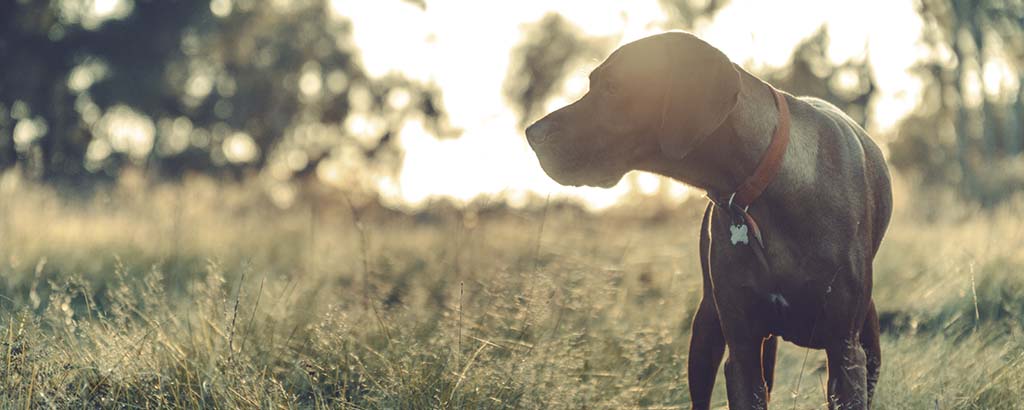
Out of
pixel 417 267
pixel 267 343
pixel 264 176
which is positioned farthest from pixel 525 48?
pixel 267 343

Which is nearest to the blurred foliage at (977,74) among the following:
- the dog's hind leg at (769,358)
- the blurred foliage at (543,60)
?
the blurred foliage at (543,60)

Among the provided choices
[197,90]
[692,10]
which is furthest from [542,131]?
[197,90]

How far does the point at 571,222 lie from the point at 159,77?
18.9 meters

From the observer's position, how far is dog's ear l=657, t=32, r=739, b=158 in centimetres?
340

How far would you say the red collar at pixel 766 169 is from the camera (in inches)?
140

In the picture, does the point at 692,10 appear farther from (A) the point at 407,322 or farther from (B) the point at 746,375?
(B) the point at 746,375

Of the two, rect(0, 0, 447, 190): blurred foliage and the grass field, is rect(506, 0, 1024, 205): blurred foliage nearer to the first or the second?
rect(0, 0, 447, 190): blurred foliage

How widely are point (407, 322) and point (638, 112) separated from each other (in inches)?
66.2

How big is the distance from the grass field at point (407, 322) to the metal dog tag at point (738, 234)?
507 millimetres

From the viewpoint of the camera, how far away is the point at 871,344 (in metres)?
4.11

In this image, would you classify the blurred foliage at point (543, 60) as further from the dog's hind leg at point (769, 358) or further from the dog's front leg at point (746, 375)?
the dog's front leg at point (746, 375)

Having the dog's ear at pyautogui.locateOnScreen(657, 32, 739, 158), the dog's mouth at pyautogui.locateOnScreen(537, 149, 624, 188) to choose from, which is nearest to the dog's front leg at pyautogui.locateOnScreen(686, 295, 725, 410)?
the dog's mouth at pyautogui.locateOnScreen(537, 149, 624, 188)

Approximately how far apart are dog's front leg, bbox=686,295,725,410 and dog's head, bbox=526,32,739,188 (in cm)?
79

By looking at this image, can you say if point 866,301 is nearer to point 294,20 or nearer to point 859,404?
point 859,404
